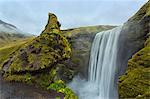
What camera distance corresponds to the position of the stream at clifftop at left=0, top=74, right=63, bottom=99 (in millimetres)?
43284

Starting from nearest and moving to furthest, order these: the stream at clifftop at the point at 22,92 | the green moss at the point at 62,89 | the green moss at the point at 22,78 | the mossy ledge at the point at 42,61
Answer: the stream at clifftop at the point at 22,92
the green moss at the point at 62,89
the mossy ledge at the point at 42,61
the green moss at the point at 22,78

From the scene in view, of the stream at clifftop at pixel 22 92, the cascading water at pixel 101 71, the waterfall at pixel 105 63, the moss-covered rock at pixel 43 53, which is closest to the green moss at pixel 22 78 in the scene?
the moss-covered rock at pixel 43 53

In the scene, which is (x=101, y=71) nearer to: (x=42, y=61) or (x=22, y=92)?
(x=42, y=61)

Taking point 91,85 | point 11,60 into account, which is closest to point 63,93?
point 91,85

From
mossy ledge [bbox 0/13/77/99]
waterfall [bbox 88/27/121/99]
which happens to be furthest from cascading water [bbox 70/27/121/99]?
mossy ledge [bbox 0/13/77/99]

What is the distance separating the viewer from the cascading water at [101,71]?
46219mm

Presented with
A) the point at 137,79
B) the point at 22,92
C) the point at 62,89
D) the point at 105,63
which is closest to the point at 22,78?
the point at 22,92

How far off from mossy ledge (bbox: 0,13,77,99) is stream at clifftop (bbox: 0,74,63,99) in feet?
7.79

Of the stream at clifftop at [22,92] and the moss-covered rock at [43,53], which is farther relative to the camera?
the moss-covered rock at [43,53]

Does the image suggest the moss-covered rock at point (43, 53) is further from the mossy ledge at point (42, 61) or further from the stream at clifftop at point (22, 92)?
the stream at clifftop at point (22, 92)

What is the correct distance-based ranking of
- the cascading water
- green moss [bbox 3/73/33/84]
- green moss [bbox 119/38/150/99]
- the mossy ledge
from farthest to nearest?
green moss [bbox 3/73/33/84] → the mossy ledge → the cascading water → green moss [bbox 119/38/150/99]

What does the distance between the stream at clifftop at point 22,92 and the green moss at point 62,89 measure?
1.57m

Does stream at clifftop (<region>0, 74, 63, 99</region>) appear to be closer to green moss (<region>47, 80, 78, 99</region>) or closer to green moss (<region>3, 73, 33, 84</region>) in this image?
green moss (<region>3, 73, 33, 84</region>)

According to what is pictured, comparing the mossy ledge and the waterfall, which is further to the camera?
the mossy ledge
